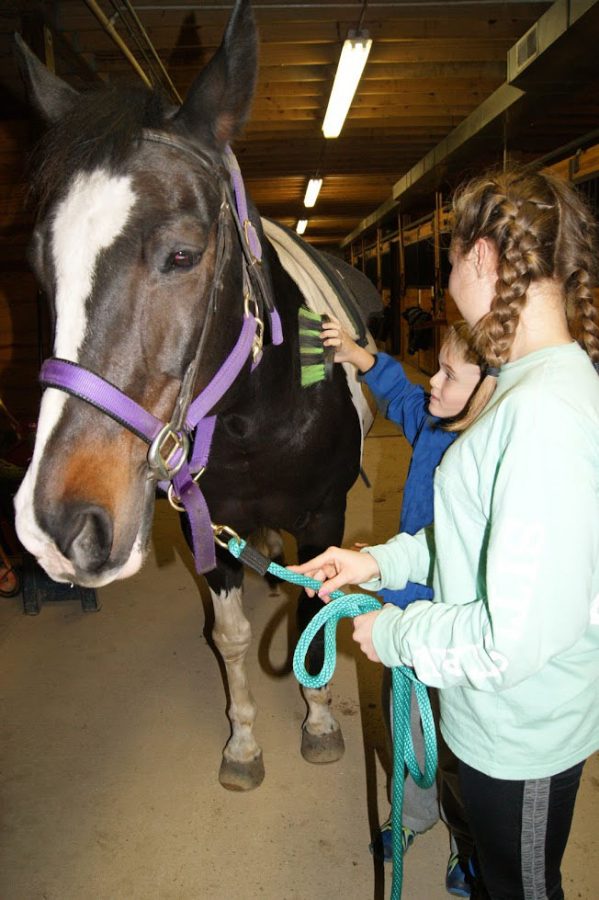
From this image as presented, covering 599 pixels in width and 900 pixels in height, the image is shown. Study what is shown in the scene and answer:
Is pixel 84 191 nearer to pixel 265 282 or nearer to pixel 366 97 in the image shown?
pixel 265 282

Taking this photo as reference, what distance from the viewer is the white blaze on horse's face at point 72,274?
2.95 feet

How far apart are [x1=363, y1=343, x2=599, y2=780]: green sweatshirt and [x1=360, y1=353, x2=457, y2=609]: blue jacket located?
0.53m

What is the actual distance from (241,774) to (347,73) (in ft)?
16.9

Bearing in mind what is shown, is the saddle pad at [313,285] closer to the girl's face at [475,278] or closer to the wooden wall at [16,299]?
the girl's face at [475,278]

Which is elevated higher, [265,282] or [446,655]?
[265,282]

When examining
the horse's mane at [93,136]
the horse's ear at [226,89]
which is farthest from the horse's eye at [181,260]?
the horse's ear at [226,89]

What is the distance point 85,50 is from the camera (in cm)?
504

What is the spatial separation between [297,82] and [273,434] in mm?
5668

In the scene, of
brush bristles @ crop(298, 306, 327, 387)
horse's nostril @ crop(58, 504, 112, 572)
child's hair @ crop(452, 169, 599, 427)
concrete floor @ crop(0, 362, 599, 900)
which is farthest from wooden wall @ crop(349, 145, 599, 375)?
horse's nostril @ crop(58, 504, 112, 572)

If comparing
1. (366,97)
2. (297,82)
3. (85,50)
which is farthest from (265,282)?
(366,97)

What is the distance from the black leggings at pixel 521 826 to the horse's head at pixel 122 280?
0.66 metres

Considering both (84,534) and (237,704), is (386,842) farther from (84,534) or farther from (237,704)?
(84,534)

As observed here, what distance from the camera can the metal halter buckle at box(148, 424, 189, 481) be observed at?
3.26 ft

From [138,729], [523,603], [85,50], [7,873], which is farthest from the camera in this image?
[85,50]
